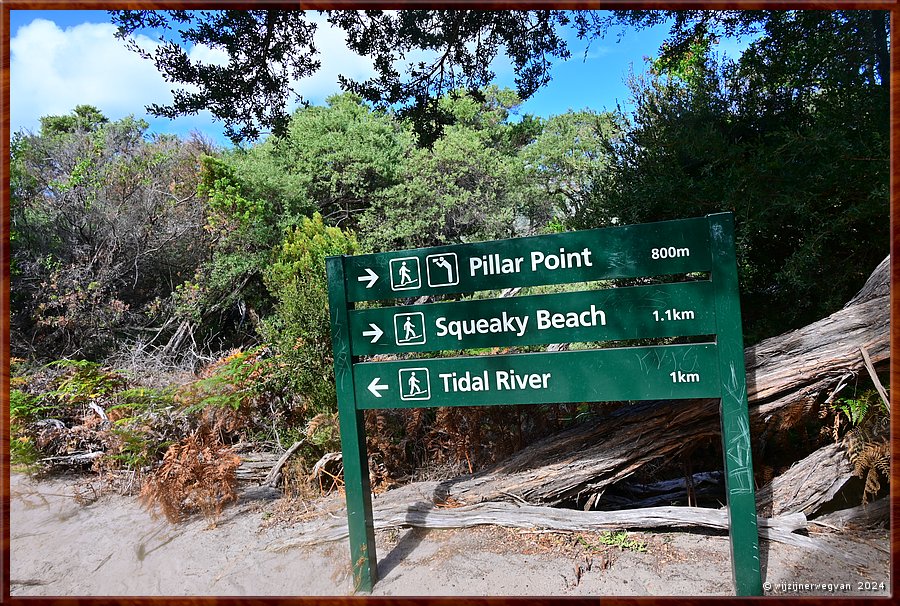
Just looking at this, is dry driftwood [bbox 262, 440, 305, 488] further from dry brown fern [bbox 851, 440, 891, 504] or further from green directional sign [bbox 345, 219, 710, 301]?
dry brown fern [bbox 851, 440, 891, 504]

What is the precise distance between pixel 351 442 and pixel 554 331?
142cm

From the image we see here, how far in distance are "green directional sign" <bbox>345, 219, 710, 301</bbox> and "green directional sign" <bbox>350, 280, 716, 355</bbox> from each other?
4.3 inches

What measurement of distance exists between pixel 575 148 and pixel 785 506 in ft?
28.8

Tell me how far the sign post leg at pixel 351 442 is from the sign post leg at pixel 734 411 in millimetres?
2083

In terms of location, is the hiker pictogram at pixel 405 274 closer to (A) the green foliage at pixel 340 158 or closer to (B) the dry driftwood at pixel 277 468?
(B) the dry driftwood at pixel 277 468

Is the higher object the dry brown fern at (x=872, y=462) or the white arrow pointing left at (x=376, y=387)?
the white arrow pointing left at (x=376, y=387)

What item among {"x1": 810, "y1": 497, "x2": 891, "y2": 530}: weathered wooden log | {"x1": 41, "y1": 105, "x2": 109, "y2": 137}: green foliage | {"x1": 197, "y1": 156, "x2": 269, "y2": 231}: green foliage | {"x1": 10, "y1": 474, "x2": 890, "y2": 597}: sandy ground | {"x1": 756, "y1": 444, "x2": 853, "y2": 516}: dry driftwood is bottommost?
{"x1": 10, "y1": 474, "x2": 890, "y2": 597}: sandy ground

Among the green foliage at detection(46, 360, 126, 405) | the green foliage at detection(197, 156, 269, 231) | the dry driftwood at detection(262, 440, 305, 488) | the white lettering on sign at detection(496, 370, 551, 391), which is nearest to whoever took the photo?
the white lettering on sign at detection(496, 370, 551, 391)

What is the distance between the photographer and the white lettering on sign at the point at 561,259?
3.35 m

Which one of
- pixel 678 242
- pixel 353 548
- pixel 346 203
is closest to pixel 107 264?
pixel 346 203

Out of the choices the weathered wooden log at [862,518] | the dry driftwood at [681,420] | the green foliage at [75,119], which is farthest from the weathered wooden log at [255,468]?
the green foliage at [75,119]

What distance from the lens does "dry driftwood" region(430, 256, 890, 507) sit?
4121 mm

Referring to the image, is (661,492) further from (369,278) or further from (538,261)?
(369,278)

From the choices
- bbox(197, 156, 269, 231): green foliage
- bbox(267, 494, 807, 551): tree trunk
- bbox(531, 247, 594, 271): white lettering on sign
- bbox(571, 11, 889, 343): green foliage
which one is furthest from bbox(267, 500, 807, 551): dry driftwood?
bbox(197, 156, 269, 231): green foliage
